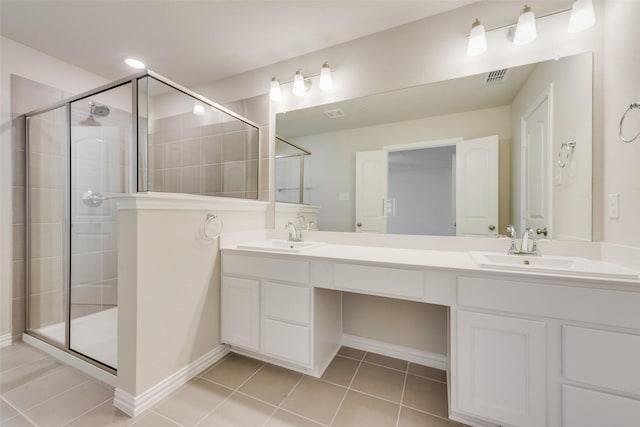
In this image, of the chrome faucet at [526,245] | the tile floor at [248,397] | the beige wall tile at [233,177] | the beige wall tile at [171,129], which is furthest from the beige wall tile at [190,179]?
the chrome faucet at [526,245]

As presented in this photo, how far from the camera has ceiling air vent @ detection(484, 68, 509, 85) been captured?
1515 mm

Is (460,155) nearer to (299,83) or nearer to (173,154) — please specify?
(299,83)

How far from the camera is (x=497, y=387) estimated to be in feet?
3.66

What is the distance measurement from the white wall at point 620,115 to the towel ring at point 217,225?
7.09 ft

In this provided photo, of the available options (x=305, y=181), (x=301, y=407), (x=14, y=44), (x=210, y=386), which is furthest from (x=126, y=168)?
(x=301, y=407)

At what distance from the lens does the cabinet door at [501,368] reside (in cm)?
105

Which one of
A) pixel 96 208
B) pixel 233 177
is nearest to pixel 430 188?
pixel 233 177

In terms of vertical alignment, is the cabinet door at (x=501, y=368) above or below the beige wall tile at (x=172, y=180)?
below

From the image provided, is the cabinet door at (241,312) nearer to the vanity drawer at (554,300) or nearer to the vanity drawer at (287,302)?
the vanity drawer at (287,302)

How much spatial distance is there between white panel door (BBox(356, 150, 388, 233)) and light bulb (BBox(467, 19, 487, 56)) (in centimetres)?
77

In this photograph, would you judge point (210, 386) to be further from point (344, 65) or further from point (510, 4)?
point (510, 4)

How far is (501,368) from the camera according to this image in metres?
1.11

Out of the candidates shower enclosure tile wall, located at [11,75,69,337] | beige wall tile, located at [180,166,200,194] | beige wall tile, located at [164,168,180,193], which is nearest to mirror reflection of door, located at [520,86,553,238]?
beige wall tile, located at [180,166,200,194]

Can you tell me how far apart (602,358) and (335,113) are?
192 cm
